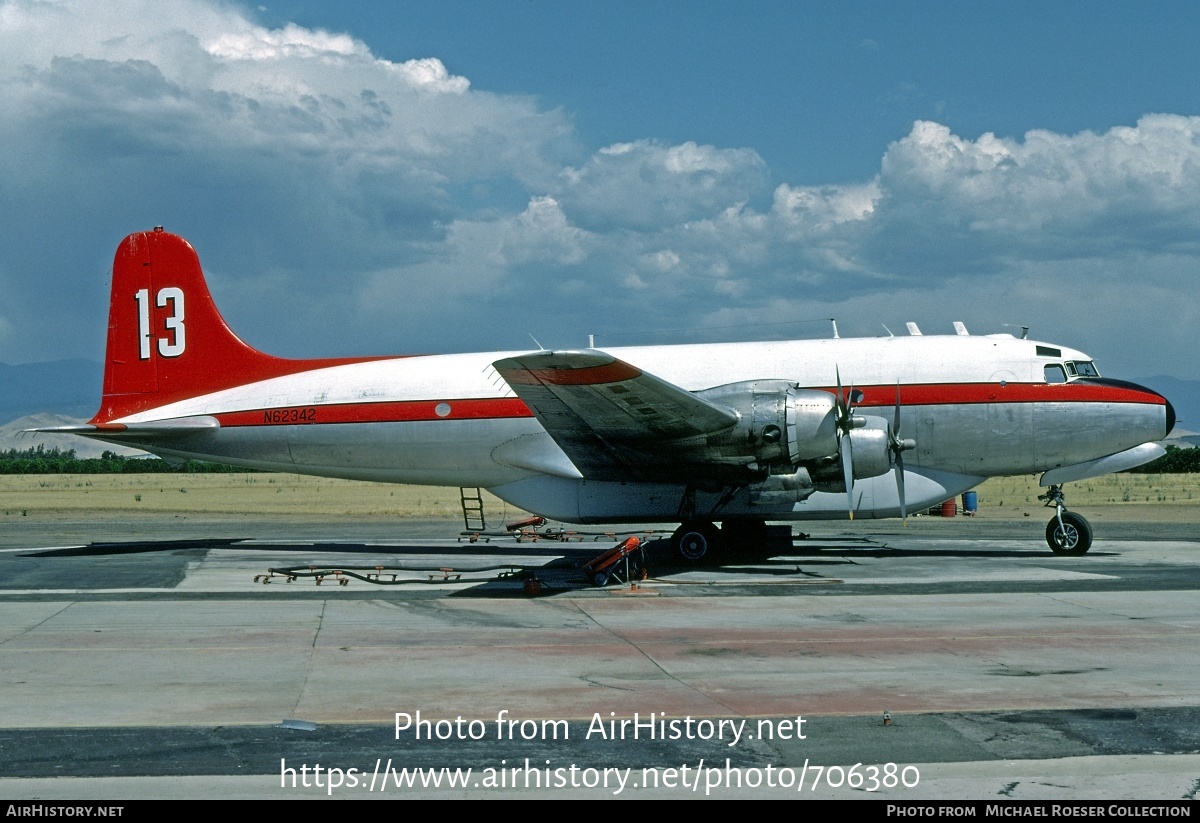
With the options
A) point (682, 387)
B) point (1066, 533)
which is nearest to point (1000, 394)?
point (1066, 533)

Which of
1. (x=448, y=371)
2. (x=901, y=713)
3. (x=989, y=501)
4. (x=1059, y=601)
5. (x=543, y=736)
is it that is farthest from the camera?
(x=989, y=501)

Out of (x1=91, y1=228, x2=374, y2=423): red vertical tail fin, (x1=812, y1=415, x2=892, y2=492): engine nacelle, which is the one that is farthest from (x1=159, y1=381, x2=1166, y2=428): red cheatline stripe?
(x1=91, y1=228, x2=374, y2=423): red vertical tail fin

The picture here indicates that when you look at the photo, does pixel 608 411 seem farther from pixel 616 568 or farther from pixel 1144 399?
pixel 1144 399

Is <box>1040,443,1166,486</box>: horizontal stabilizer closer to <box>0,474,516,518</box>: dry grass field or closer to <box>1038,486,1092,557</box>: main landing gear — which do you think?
<box>1038,486,1092,557</box>: main landing gear

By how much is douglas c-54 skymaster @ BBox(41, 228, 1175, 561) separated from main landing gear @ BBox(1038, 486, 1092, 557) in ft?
0.14

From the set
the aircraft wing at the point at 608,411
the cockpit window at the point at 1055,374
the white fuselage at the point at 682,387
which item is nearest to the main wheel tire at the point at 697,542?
the white fuselage at the point at 682,387

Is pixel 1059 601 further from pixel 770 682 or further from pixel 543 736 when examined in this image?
pixel 543 736

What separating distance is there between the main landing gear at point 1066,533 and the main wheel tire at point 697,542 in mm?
7195

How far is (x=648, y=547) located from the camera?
26328 mm

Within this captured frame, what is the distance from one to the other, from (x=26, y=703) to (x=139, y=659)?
231 centimetres

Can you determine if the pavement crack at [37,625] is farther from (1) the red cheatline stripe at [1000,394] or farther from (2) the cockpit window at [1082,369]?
(2) the cockpit window at [1082,369]

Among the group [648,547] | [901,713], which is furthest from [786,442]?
[901,713]

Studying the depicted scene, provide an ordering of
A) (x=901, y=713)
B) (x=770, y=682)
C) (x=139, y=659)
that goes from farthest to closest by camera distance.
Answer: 1. (x=139, y=659)
2. (x=770, y=682)
3. (x=901, y=713)

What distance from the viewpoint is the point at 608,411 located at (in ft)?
64.0
